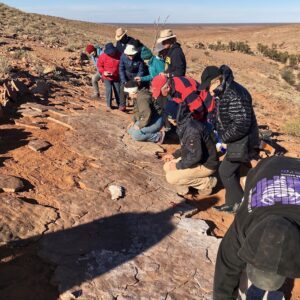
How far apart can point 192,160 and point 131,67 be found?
3004 millimetres

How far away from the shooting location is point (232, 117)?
4.34 m

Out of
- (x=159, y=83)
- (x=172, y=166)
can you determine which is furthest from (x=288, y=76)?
(x=172, y=166)

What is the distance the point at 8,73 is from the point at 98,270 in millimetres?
6616

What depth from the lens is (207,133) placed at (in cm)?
492

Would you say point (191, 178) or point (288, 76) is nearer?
point (191, 178)

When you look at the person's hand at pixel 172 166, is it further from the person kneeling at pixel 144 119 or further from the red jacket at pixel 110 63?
the red jacket at pixel 110 63

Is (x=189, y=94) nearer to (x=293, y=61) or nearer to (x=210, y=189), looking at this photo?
(x=210, y=189)

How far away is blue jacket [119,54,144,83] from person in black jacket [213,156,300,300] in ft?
17.8

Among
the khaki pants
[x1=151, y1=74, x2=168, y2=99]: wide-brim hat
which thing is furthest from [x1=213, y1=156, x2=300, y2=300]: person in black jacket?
[x1=151, y1=74, x2=168, y2=99]: wide-brim hat

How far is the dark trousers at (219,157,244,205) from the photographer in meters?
4.68

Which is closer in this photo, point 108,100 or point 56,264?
point 56,264

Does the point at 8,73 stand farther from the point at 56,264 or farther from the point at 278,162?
the point at 278,162

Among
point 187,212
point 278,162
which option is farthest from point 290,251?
point 187,212

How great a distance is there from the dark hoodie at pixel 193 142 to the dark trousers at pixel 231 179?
34cm
